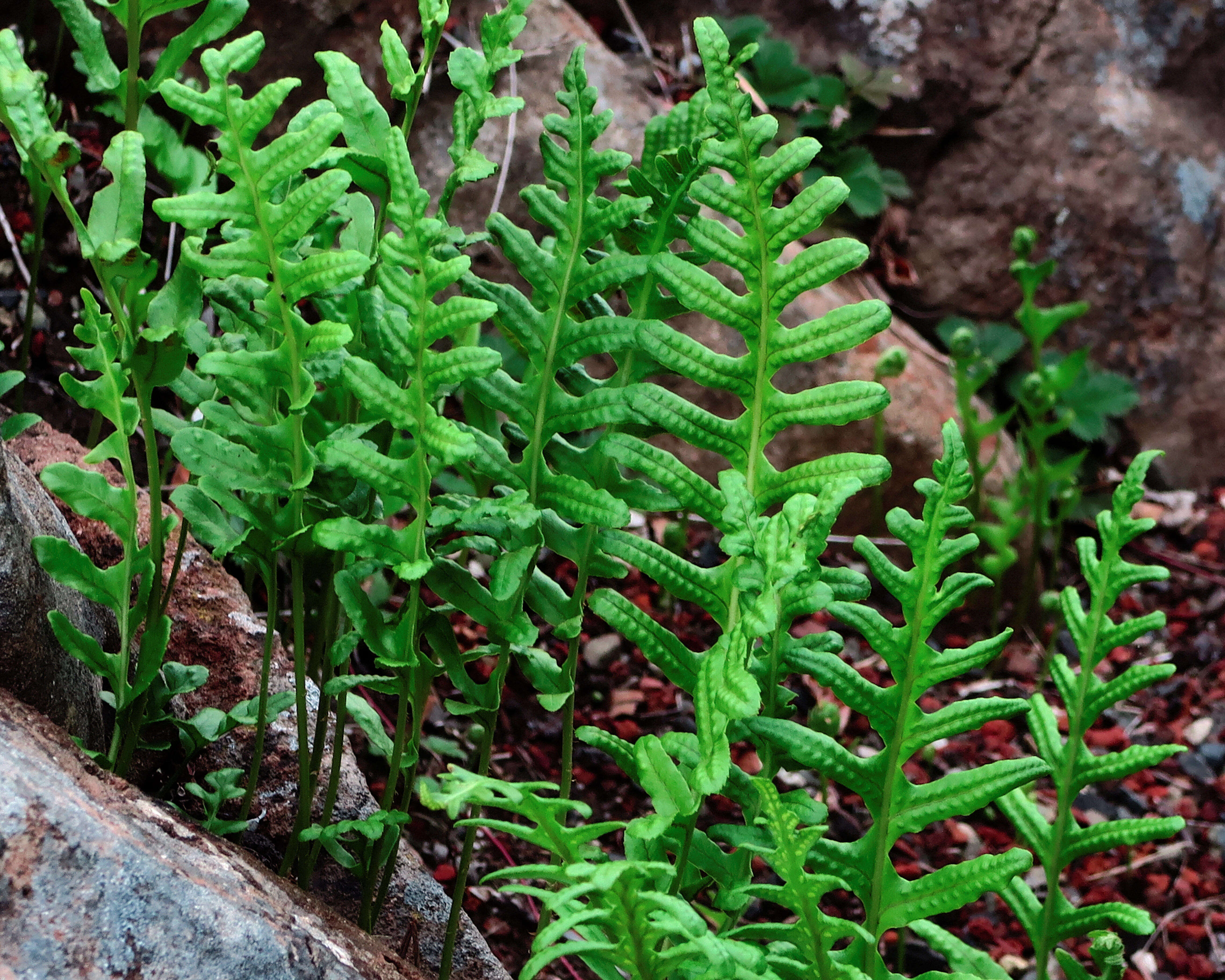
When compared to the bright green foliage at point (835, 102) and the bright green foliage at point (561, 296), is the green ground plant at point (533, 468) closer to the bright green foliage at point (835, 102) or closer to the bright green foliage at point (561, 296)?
the bright green foliage at point (561, 296)

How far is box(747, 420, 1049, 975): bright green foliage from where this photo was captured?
1.18 metres

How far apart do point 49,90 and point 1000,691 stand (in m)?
2.76

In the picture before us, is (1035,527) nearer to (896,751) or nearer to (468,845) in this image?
(896,751)

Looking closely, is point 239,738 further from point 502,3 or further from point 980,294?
point 980,294

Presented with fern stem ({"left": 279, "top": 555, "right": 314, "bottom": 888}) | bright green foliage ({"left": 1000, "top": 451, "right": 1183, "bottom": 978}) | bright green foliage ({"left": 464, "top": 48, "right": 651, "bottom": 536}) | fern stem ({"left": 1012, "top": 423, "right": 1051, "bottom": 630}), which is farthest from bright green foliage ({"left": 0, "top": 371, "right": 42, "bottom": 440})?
fern stem ({"left": 1012, "top": 423, "right": 1051, "bottom": 630})

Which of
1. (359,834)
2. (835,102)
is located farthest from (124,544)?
(835,102)

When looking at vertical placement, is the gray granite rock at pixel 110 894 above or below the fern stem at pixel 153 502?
below

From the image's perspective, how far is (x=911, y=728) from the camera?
1.24m

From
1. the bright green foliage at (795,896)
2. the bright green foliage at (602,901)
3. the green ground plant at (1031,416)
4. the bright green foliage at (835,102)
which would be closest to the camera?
the bright green foliage at (602,901)

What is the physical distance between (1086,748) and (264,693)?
1020 millimetres

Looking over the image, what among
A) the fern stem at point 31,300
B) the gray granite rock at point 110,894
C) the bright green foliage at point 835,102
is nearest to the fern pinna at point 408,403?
the gray granite rock at point 110,894

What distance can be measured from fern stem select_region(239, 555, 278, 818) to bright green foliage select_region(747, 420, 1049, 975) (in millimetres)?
511

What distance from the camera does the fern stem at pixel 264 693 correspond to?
1244 mm

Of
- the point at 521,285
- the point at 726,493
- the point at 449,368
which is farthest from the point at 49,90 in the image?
the point at 726,493
